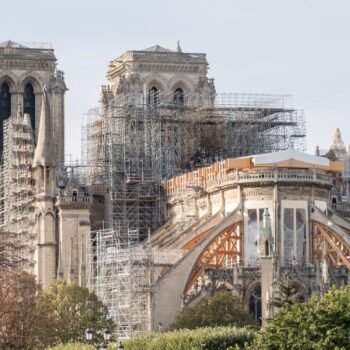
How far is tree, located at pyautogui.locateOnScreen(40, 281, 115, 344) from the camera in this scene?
12206 cm

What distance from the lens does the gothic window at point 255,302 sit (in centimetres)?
13362

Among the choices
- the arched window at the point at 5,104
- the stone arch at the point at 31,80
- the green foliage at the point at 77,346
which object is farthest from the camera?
the arched window at the point at 5,104

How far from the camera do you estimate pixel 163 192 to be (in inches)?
5832

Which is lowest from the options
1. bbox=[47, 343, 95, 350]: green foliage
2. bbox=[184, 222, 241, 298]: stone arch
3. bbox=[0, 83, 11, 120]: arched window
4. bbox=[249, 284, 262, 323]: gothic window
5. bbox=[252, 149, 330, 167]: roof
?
bbox=[47, 343, 95, 350]: green foliage

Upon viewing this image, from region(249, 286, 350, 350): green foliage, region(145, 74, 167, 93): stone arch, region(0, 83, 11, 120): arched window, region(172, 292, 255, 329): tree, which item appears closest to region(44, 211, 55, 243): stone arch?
region(0, 83, 11, 120): arched window

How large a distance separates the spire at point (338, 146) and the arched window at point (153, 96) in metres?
14.7

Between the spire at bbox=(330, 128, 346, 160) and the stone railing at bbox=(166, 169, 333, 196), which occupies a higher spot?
the spire at bbox=(330, 128, 346, 160)

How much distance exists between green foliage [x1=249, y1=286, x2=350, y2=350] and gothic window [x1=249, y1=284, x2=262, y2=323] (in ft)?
123

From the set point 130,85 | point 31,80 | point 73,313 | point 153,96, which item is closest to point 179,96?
point 153,96

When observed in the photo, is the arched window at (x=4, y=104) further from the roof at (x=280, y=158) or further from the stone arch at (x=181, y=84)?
the roof at (x=280, y=158)

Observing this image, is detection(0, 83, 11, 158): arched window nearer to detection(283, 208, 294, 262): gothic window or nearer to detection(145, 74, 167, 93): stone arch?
detection(145, 74, 167, 93): stone arch

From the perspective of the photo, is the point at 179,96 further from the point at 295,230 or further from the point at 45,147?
the point at 295,230

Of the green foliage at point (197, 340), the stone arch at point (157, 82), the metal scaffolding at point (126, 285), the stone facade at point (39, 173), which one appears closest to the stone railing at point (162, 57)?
the stone arch at point (157, 82)

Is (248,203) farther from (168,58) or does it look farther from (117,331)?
(168,58)
